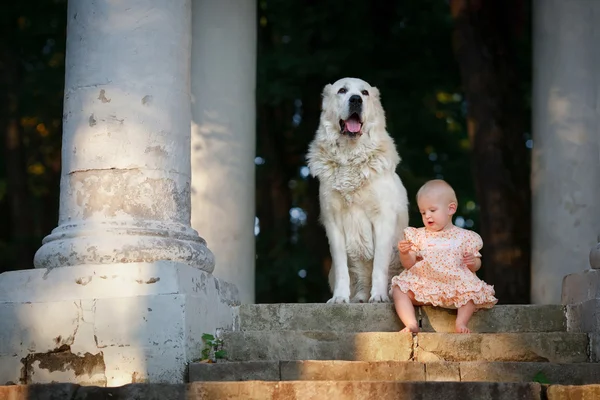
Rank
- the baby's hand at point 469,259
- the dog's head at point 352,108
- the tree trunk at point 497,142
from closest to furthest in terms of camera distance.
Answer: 1. the baby's hand at point 469,259
2. the dog's head at point 352,108
3. the tree trunk at point 497,142

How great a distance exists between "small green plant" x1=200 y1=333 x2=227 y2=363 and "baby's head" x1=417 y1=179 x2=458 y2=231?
185 cm

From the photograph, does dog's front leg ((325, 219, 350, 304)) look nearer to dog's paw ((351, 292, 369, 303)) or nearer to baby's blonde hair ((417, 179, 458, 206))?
dog's paw ((351, 292, 369, 303))

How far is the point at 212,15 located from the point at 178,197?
11.8 feet

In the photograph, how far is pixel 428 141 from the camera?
51.3 feet

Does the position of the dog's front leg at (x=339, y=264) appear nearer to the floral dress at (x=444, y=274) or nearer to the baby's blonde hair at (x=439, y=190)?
the floral dress at (x=444, y=274)

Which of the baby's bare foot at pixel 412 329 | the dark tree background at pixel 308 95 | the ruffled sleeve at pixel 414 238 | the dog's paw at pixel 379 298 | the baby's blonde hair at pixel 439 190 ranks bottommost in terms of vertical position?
the baby's bare foot at pixel 412 329

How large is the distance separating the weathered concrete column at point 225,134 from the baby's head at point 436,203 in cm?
278

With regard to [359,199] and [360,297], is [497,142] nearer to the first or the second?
[359,199]

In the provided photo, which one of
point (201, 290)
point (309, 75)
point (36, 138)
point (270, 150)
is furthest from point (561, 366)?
point (36, 138)

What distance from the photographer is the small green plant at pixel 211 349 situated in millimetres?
7374

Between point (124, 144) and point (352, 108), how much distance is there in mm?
2629

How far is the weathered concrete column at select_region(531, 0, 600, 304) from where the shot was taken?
10.8 meters

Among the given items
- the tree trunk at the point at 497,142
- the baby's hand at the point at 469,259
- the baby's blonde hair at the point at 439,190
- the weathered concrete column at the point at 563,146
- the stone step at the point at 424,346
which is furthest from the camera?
the tree trunk at the point at 497,142

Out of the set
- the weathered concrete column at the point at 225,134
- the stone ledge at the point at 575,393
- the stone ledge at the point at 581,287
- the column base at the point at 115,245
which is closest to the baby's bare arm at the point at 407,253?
the stone ledge at the point at 581,287
